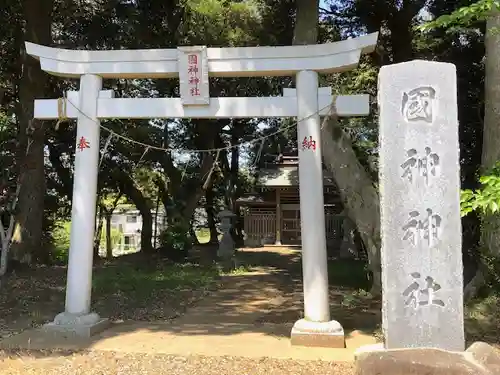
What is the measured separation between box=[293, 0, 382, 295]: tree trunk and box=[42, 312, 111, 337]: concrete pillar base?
15.7ft

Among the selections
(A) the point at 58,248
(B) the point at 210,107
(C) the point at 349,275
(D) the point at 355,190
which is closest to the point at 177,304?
(D) the point at 355,190

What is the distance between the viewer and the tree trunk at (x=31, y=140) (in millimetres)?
11852

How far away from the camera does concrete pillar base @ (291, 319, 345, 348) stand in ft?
20.3

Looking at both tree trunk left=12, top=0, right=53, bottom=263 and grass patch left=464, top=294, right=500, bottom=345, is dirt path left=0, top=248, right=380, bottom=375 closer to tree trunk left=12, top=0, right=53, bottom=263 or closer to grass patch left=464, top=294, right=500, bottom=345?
grass patch left=464, top=294, right=500, bottom=345

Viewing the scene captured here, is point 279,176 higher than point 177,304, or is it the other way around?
point 279,176

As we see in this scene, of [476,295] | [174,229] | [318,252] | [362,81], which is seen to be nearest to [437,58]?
[362,81]

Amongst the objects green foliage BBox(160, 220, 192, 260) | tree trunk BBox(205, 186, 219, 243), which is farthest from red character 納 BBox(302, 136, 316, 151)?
tree trunk BBox(205, 186, 219, 243)

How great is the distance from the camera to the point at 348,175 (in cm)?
920

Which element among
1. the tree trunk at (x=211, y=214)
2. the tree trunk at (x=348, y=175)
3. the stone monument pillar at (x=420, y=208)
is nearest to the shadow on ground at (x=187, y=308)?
the tree trunk at (x=348, y=175)

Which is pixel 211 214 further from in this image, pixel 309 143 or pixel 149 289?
pixel 309 143

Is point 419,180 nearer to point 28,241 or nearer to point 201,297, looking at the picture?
point 201,297

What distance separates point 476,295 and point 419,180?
11.5 feet

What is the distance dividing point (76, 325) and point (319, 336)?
313 centimetres

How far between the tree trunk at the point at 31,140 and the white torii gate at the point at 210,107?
535cm
